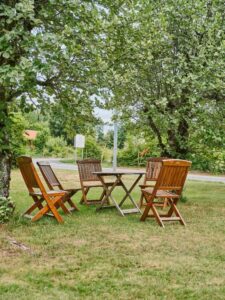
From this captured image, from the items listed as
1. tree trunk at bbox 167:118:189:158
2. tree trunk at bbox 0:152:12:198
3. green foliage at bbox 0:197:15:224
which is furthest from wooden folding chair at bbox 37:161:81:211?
tree trunk at bbox 167:118:189:158

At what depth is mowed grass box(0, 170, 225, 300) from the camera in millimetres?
3703

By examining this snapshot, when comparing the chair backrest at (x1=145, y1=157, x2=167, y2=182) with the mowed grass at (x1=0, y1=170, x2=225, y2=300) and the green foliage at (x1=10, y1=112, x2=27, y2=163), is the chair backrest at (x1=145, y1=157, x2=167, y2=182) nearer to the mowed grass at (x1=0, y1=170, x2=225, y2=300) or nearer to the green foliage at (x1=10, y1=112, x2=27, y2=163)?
the mowed grass at (x1=0, y1=170, x2=225, y2=300)

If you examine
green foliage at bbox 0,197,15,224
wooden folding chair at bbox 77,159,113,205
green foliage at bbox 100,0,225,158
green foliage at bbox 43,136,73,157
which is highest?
green foliage at bbox 100,0,225,158

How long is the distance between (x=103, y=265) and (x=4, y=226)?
91.3 inches

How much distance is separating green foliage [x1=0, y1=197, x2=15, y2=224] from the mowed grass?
13 cm

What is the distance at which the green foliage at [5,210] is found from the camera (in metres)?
6.39

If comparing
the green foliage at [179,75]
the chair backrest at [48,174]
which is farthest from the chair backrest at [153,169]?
the chair backrest at [48,174]

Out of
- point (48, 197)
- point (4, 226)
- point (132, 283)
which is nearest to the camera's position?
point (132, 283)

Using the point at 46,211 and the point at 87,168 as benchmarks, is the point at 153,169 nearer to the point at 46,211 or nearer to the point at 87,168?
the point at 87,168

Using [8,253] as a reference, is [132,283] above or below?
above

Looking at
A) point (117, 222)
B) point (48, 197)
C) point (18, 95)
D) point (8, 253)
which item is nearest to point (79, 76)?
point (18, 95)

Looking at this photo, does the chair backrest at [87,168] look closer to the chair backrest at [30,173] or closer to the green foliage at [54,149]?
the chair backrest at [30,173]

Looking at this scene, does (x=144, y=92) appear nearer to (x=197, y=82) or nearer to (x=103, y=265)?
(x=197, y=82)

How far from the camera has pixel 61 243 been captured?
5.36m
